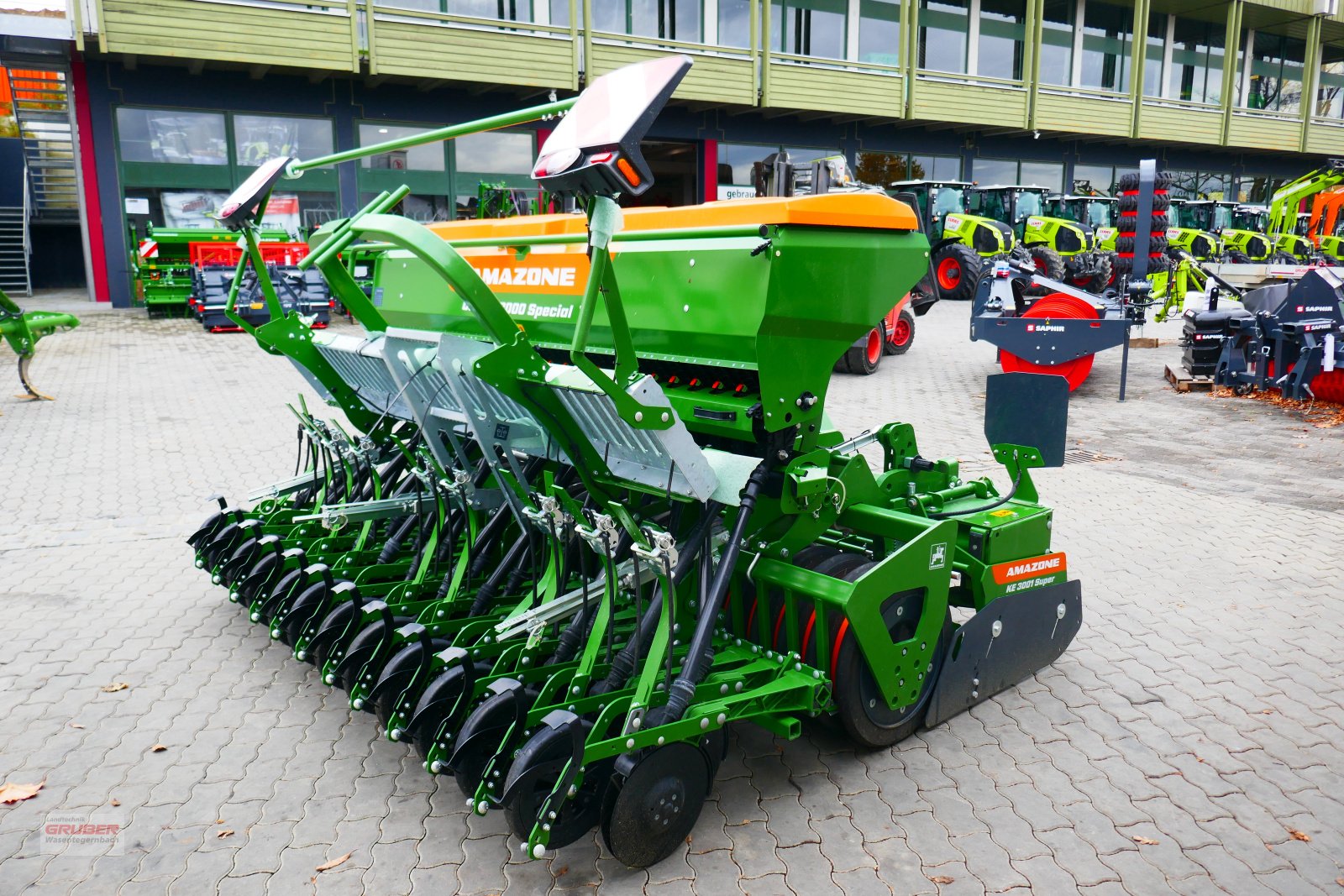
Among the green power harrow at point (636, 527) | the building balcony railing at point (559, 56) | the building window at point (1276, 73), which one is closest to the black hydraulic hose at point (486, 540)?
the green power harrow at point (636, 527)

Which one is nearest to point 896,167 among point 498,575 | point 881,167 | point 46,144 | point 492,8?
point 881,167

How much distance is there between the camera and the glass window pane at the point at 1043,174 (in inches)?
1111

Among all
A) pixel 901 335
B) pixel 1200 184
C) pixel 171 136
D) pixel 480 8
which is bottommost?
pixel 901 335

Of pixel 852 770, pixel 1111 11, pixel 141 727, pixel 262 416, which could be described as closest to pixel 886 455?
pixel 852 770

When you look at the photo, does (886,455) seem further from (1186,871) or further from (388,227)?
(388,227)

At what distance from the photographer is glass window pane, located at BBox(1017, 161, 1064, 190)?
28219mm

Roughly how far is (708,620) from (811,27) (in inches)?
909

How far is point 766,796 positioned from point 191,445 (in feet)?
23.8

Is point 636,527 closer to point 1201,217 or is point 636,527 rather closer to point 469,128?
point 469,128

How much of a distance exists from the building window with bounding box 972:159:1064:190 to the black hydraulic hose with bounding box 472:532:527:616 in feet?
83.8

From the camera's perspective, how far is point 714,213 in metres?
3.79

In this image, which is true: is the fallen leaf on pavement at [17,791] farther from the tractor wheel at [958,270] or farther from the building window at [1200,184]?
the building window at [1200,184]

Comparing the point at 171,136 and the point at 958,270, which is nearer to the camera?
the point at 958,270

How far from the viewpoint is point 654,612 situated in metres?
3.46
